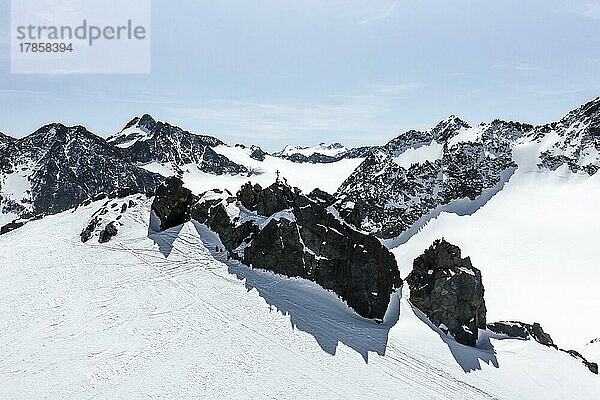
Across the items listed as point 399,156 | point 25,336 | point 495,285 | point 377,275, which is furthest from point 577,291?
point 399,156

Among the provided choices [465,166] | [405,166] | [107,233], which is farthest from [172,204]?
[405,166]

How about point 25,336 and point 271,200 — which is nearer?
point 25,336

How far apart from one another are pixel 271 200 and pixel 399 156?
117 m

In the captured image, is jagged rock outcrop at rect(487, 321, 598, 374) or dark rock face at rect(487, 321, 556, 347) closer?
jagged rock outcrop at rect(487, 321, 598, 374)

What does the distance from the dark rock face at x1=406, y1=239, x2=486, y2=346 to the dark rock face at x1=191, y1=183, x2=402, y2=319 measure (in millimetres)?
2809

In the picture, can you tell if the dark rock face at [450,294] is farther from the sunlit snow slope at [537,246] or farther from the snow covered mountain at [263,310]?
the sunlit snow slope at [537,246]

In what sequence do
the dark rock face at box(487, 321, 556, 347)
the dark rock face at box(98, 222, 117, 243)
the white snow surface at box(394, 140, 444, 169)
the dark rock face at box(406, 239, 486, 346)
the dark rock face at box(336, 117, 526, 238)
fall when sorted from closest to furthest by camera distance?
the dark rock face at box(406, 239, 486, 346) → the dark rock face at box(487, 321, 556, 347) → the dark rock face at box(98, 222, 117, 243) → the dark rock face at box(336, 117, 526, 238) → the white snow surface at box(394, 140, 444, 169)

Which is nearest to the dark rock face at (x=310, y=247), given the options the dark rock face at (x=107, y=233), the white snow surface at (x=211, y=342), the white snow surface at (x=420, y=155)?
the white snow surface at (x=211, y=342)

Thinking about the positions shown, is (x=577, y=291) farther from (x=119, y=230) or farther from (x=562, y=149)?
(x=562, y=149)

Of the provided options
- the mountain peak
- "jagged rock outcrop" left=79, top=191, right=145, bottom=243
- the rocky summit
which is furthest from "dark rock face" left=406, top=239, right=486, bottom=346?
the mountain peak

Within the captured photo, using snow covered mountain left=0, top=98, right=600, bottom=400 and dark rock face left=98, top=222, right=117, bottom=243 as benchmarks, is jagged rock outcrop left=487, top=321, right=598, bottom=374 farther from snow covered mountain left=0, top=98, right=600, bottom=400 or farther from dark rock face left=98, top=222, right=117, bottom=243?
dark rock face left=98, top=222, right=117, bottom=243

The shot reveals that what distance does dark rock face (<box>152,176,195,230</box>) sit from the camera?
4300cm

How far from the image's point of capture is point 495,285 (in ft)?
216

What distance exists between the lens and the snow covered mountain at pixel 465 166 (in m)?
110
